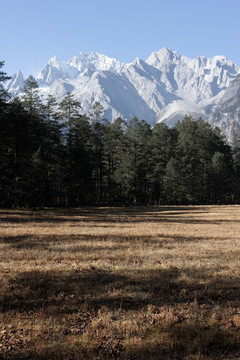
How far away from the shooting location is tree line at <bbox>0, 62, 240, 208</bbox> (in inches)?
1581

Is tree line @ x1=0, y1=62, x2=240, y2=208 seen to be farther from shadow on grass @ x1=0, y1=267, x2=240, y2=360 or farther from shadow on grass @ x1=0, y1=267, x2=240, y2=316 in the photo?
shadow on grass @ x1=0, y1=267, x2=240, y2=360

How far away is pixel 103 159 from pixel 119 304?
5621 centimetres

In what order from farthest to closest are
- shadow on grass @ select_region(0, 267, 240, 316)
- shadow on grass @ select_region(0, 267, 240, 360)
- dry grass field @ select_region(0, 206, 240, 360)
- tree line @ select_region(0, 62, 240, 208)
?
tree line @ select_region(0, 62, 240, 208)
shadow on grass @ select_region(0, 267, 240, 316)
dry grass field @ select_region(0, 206, 240, 360)
shadow on grass @ select_region(0, 267, 240, 360)

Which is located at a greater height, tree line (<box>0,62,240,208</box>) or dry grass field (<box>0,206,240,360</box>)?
tree line (<box>0,62,240,208</box>)

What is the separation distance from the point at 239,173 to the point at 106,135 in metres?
38.8

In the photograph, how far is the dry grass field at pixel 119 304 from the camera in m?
4.62

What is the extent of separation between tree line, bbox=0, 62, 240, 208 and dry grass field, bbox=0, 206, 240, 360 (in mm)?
26485

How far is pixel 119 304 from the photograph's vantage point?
634 centimetres

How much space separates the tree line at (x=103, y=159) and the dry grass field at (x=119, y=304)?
1043 inches

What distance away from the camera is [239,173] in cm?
7544

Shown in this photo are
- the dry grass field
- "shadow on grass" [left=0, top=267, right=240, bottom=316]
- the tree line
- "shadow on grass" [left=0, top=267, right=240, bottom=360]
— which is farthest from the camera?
the tree line

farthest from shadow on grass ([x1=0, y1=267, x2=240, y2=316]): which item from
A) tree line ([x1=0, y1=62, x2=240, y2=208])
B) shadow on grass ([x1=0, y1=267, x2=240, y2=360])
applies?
tree line ([x1=0, y1=62, x2=240, y2=208])

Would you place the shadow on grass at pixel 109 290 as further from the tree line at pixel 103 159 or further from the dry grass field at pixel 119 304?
the tree line at pixel 103 159

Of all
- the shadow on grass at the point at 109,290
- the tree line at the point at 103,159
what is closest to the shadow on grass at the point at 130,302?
the shadow on grass at the point at 109,290
